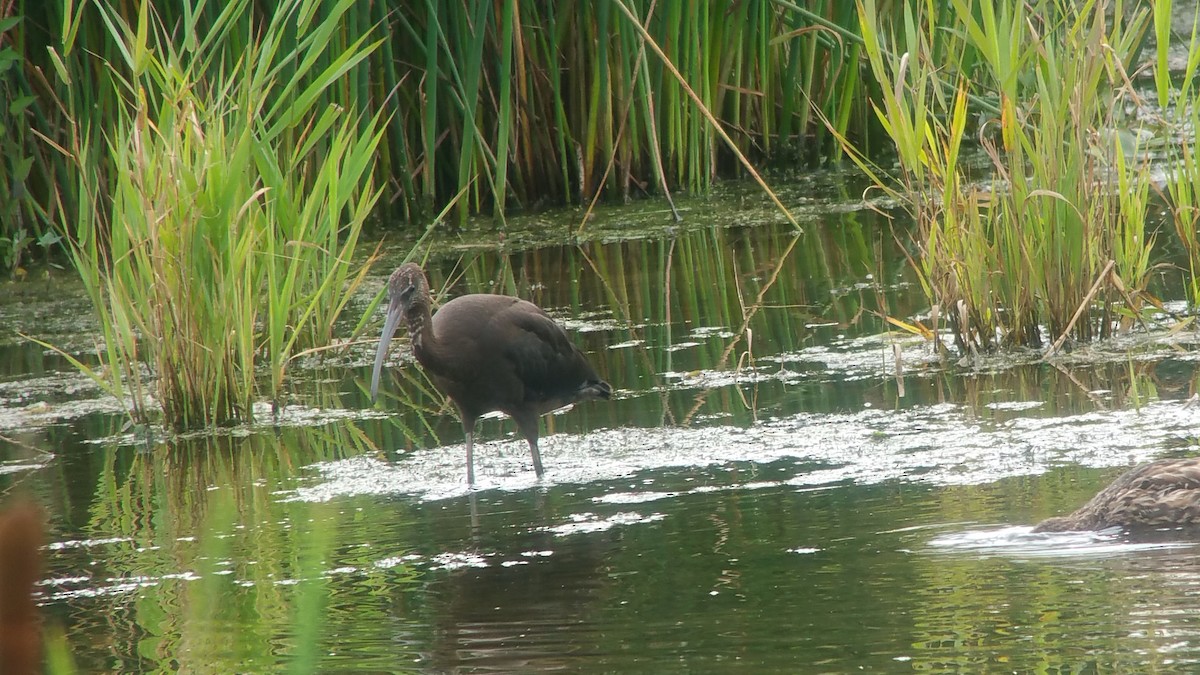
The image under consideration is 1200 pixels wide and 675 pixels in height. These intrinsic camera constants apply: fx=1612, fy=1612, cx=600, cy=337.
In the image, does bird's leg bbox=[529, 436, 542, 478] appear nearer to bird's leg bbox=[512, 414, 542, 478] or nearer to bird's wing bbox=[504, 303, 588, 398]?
bird's leg bbox=[512, 414, 542, 478]

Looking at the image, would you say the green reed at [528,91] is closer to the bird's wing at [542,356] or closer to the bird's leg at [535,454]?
the bird's wing at [542,356]

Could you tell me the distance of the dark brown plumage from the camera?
13.1ft

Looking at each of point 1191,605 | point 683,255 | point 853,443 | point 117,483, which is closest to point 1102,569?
point 1191,605

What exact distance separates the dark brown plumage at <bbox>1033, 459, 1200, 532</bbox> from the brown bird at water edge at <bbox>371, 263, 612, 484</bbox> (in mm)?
2155

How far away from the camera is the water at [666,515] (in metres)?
3.45

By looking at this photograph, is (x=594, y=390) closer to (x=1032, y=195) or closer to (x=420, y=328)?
(x=420, y=328)

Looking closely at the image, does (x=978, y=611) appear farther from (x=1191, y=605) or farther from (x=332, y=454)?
(x=332, y=454)

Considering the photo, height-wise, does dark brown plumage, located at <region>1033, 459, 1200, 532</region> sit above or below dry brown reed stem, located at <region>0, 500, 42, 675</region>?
below

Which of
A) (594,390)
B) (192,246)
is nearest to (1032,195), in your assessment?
(594,390)

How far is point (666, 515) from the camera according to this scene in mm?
4695

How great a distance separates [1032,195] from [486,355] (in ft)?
6.82

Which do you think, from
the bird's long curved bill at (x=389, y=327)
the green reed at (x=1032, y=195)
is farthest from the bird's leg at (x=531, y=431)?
the green reed at (x=1032, y=195)

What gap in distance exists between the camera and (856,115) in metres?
12.7

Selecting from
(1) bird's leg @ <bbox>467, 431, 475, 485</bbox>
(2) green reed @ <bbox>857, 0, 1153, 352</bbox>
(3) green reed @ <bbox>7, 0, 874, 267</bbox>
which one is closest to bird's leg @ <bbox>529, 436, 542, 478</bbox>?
(1) bird's leg @ <bbox>467, 431, 475, 485</bbox>
